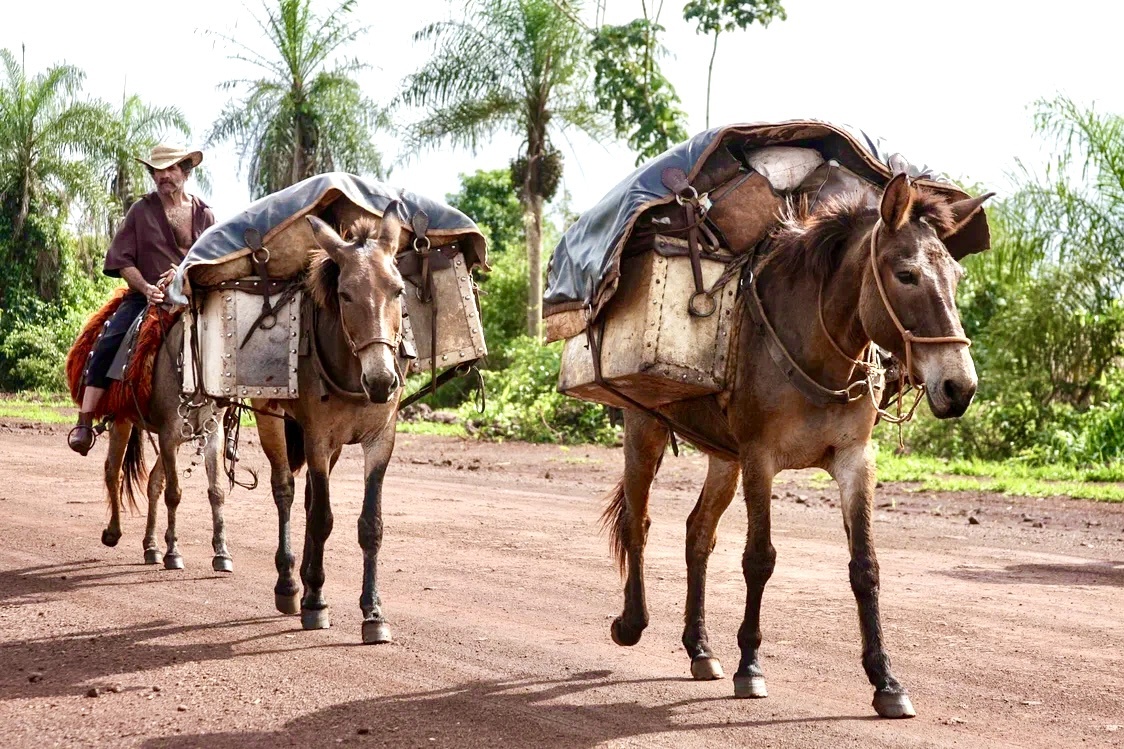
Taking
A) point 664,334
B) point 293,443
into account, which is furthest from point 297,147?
point 664,334

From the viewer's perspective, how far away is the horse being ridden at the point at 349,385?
690cm

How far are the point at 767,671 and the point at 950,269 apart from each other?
2177mm

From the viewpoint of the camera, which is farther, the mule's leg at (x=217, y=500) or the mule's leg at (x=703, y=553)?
the mule's leg at (x=217, y=500)

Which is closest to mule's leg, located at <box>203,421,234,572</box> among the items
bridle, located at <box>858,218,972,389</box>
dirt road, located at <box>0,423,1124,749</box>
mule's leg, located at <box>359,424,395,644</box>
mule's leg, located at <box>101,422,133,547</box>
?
dirt road, located at <box>0,423,1124,749</box>

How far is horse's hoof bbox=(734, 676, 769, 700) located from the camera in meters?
5.83

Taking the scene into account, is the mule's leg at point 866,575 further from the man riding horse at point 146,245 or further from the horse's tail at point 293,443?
the man riding horse at point 146,245

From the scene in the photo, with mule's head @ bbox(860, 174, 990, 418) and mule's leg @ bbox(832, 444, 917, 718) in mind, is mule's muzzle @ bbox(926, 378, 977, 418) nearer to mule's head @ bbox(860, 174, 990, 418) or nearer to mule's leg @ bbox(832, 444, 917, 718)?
mule's head @ bbox(860, 174, 990, 418)

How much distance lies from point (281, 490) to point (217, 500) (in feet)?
4.98

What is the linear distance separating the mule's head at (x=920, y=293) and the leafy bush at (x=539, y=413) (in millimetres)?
15517

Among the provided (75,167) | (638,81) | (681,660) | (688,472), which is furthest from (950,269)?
(75,167)

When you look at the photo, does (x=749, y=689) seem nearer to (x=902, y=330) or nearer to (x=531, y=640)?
(x=531, y=640)

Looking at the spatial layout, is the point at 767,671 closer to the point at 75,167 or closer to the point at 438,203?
the point at 438,203

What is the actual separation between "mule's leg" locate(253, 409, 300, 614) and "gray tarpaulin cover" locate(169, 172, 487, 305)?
1031 millimetres

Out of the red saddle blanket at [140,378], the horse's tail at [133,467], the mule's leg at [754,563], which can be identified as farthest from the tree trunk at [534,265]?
the mule's leg at [754,563]
